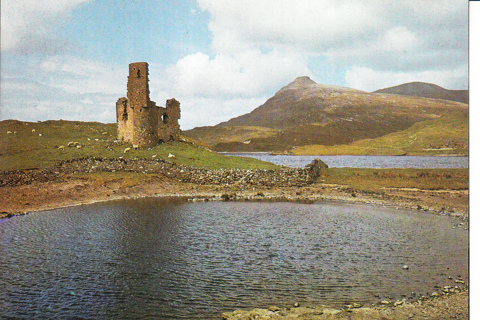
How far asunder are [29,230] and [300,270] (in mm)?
15136

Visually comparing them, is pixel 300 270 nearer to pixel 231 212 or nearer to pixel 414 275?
pixel 414 275

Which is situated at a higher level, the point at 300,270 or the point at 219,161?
the point at 219,161

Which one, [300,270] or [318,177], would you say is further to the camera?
[318,177]

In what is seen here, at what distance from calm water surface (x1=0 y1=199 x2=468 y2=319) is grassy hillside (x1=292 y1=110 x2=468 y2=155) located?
354ft

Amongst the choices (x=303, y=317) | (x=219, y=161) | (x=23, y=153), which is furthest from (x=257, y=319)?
(x=23, y=153)

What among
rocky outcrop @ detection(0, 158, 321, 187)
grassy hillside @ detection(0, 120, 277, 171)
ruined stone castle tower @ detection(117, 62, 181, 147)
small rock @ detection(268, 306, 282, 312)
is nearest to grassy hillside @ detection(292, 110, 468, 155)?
rocky outcrop @ detection(0, 158, 321, 187)

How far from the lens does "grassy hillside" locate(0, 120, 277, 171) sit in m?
35.2

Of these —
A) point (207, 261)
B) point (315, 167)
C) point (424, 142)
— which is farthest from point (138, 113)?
point (424, 142)

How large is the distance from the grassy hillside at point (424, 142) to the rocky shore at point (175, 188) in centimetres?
9037

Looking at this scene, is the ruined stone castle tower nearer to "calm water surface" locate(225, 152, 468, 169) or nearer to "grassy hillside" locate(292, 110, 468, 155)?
"calm water surface" locate(225, 152, 468, 169)

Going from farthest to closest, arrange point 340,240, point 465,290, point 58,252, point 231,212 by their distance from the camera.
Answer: point 231,212, point 340,240, point 58,252, point 465,290

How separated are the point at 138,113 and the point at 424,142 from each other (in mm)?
121159

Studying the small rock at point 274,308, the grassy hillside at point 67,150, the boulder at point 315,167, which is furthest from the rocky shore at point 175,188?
the small rock at point 274,308

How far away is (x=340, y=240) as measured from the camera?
54.7 ft
